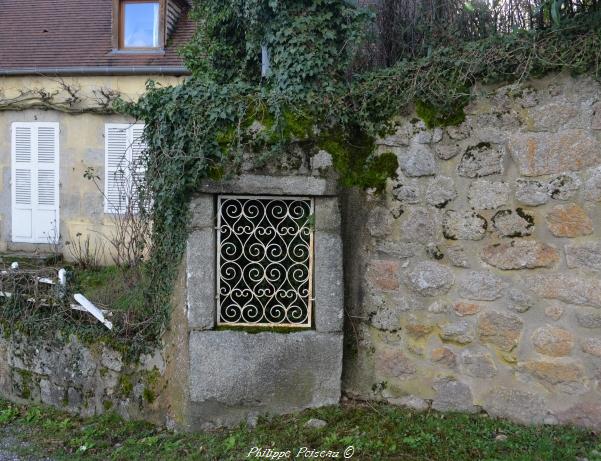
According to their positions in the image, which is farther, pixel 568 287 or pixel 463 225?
pixel 463 225

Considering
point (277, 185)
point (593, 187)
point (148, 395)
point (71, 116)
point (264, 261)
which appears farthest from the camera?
point (71, 116)

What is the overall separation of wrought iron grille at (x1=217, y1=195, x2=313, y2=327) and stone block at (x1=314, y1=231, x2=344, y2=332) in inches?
2.9

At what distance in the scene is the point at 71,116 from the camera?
912 cm

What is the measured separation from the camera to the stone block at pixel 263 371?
3604mm

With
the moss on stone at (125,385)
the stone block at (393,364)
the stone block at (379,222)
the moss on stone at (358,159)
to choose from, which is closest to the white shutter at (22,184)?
the moss on stone at (125,385)

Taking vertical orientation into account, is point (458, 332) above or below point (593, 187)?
below

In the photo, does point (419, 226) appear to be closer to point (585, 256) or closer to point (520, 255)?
point (520, 255)

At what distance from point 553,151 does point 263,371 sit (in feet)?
7.07

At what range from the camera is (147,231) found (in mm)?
4289

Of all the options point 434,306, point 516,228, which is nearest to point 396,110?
point 516,228

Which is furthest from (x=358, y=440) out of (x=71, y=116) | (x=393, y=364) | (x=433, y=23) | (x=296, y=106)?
(x=71, y=116)

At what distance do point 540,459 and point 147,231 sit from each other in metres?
2.98

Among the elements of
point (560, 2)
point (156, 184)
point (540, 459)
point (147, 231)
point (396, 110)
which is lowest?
point (540, 459)

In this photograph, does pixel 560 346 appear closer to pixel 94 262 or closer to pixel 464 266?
pixel 464 266
